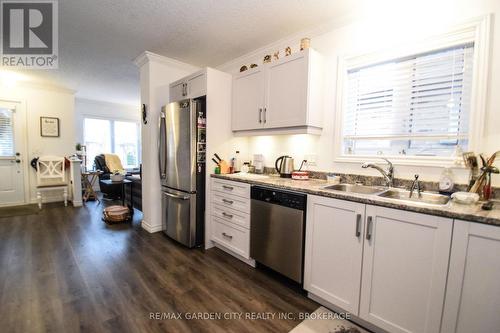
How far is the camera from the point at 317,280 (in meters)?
1.78

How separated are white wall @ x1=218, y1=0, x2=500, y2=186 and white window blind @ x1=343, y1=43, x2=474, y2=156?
13cm

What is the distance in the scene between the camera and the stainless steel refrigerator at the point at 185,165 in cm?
265

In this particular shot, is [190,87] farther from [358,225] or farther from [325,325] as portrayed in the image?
Answer: [325,325]

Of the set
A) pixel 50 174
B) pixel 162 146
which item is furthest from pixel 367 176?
pixel 50 174

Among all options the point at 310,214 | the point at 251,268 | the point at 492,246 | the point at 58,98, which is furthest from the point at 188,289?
the point at 58,98

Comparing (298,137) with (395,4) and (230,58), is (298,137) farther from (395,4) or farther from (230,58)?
(230,58)

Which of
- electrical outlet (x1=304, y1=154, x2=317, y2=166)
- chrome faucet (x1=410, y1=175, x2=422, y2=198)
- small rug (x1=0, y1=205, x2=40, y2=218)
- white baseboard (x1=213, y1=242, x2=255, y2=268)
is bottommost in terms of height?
small rug (x1=0, y1=205, x2=40, y2=218)

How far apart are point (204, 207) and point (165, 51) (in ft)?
7.13

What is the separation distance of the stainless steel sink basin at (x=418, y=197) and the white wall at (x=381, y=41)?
0.53ft

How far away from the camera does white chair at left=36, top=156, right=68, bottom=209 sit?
14.3ft

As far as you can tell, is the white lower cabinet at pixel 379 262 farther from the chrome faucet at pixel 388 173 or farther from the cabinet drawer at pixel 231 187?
the cabinet drawer at pixel 231 187

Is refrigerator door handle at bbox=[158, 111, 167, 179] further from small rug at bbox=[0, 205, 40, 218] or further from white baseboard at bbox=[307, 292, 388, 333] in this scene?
small rug at bbox=[0, 205, 40, 218]

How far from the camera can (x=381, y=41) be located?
1990mm

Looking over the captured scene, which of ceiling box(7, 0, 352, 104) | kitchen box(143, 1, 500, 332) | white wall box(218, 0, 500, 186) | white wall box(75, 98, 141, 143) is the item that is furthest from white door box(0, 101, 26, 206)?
white wall box(218, 0, 500, 186)
